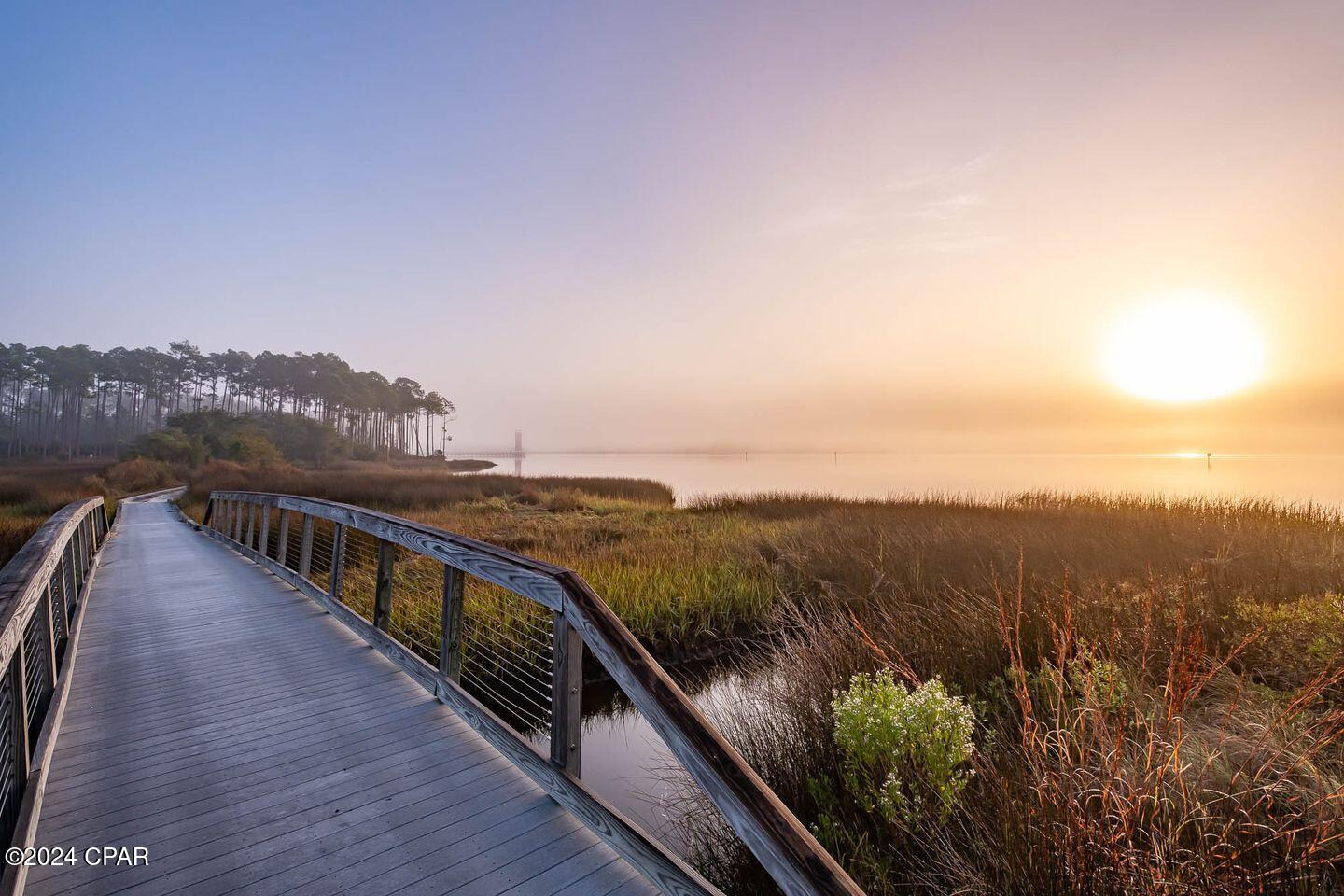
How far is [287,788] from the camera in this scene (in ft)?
8.71

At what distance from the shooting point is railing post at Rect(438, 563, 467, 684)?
3.50 meters

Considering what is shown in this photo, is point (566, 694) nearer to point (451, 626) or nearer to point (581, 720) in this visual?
point (581, 720)

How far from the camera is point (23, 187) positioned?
4038 cm

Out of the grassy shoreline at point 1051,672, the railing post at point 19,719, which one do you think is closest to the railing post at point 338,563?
the grassy shoreline at point 1051,672

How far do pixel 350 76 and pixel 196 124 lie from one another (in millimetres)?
8826

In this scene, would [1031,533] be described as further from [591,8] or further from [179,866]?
[591,8]

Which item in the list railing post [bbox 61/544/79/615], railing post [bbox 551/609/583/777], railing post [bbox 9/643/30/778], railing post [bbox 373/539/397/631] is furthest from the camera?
railing post [bbox 61/544/79/615]

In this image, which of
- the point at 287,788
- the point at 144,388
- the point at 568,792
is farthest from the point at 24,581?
the point at 144,388

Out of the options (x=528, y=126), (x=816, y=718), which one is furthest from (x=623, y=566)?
(x=528, y=126)

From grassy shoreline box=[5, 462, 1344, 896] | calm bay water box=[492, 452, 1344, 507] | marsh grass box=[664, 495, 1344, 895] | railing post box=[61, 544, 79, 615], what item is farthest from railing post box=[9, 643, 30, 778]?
calm bay water box=[492, 452, 1344, 507]

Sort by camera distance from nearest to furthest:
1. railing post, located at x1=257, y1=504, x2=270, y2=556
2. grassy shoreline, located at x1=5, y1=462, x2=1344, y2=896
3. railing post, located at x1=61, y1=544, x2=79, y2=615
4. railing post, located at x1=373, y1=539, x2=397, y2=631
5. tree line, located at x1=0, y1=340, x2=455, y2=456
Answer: grassy shoreline, located at x1=5, y1=462, x2=1344, y2=896, railing post, located at x1=373, y1=539, x2=397, y2=631, railing post, located at x1=61, y1=544, x2=79, y2=615, railing post, located at x1=257, y1=504, x2=270, y2=556, tree line, located at x1=0, y1=340, x2=455, y2=456

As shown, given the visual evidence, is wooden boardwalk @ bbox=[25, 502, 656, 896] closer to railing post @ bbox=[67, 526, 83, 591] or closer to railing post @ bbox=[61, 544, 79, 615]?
railing post @ bbox=[61, 544, 79, 615]

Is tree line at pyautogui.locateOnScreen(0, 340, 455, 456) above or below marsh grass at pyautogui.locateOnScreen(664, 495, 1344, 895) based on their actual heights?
above

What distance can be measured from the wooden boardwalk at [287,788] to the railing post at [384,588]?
0.28 m
